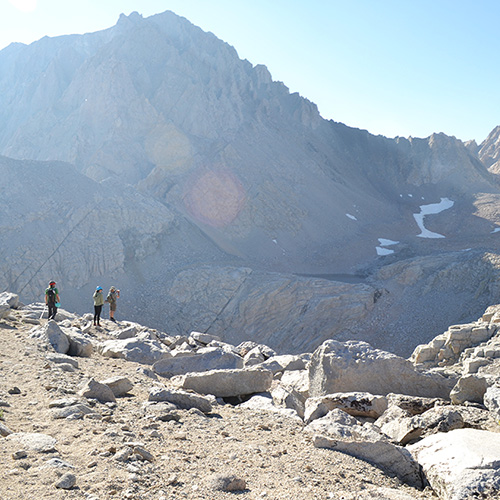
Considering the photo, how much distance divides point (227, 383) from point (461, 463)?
14.0ft

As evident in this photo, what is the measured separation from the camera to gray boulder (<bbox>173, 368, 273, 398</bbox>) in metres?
7.71

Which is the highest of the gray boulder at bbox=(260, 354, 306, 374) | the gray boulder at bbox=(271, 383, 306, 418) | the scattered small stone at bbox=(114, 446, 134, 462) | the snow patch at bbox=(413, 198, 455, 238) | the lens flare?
the snow patch at bbox=(413, 198, 455, 238)

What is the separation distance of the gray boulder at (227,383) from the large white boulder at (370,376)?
114 centimetres

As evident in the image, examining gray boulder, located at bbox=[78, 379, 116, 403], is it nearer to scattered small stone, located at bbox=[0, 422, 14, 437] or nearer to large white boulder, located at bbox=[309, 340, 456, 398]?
scattered small stone, located at bbox=[0, 422, 14, 437]

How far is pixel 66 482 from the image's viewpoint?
11.0 ft

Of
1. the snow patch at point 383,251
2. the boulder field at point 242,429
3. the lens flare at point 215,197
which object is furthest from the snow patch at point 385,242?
the boulder field at point 242,429

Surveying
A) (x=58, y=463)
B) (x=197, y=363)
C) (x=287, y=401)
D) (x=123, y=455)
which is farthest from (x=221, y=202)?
(x=58, y=463)

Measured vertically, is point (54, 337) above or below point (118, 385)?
below

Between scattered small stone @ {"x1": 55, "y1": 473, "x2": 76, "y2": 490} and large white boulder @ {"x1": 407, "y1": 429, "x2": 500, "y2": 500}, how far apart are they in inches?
124

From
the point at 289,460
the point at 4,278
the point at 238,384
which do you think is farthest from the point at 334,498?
the point at 4,278

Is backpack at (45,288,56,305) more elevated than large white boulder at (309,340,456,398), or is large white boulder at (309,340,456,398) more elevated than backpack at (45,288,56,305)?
large white boulder at (309,340,456,398)

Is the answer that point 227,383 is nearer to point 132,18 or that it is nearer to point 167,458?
point 167,458

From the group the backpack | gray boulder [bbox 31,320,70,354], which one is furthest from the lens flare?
gray boulder [bbox 31,320,70,354]

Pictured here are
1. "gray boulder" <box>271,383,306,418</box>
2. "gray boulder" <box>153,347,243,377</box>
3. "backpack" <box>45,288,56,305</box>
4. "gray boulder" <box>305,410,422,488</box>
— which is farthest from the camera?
"backpack" <box>45,288,56,305</box>
